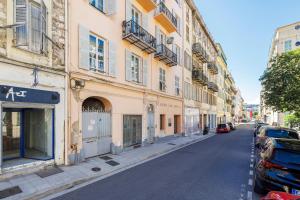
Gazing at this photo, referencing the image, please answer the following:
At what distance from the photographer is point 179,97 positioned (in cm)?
2414

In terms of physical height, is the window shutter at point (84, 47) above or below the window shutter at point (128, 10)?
Answer: below

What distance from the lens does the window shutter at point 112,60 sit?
12750mm

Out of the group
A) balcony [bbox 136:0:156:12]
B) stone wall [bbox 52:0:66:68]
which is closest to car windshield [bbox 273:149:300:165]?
stone wall [bbox 52:0:66:68]

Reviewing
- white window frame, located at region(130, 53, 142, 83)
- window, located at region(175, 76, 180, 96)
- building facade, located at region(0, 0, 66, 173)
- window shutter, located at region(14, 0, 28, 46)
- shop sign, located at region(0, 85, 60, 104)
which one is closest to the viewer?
shop sign, located at region(0, 85, 60, 104)

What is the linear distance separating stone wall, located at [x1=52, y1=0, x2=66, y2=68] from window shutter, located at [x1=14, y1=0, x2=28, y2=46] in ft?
4.59

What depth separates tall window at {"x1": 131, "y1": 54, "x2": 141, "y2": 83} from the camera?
15509mm

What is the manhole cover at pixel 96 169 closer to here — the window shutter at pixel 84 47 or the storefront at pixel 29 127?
the storefront at pixel 29 127

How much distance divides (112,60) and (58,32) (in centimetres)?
366

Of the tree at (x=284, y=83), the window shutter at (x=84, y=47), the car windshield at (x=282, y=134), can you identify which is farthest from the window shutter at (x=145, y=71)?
the tree at (x=284, y=83)

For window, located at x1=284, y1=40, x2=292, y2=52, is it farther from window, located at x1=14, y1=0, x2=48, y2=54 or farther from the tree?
window, located at x1=14, y1=0, x2=48, y2=54

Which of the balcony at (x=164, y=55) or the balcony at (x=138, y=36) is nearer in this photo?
the balcony at (x=138, y=36)

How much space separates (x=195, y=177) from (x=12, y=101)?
687 centimetres

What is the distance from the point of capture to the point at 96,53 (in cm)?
1205

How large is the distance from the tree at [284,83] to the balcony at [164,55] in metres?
8.12
